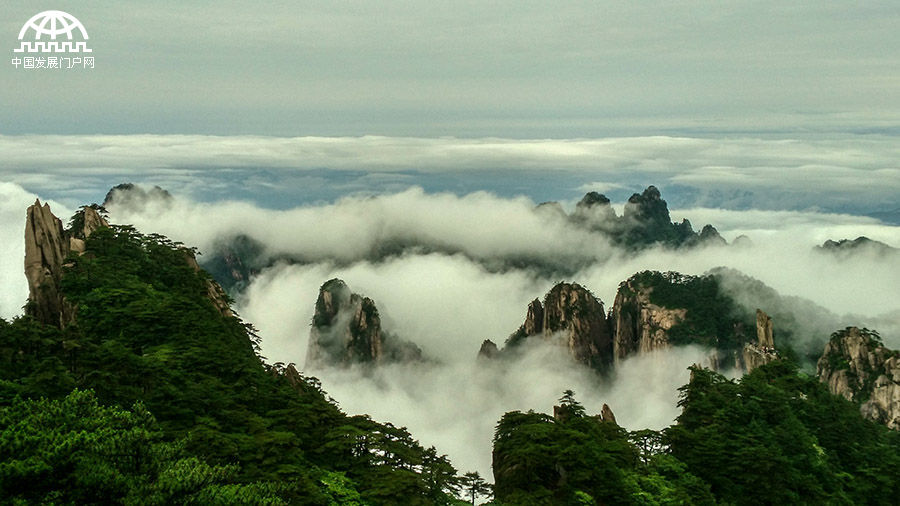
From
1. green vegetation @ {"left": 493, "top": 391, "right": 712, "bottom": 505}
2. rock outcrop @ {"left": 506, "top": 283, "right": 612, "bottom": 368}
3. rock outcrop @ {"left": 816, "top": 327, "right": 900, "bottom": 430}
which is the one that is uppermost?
green vegetation @ {"left": 493, "top": 391, "right": 712, "bottom": 505}

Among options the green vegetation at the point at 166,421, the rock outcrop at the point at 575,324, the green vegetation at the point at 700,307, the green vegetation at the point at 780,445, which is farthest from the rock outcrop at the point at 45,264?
the green vegetation at the point at 700,307

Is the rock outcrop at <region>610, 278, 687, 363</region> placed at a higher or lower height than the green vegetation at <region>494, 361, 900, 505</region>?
lower

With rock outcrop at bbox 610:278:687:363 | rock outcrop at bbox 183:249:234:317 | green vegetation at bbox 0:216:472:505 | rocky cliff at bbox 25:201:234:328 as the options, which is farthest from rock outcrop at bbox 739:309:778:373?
rocky cliff at bbox 25:201:234:328

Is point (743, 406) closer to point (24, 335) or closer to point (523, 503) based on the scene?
point (523, 503)

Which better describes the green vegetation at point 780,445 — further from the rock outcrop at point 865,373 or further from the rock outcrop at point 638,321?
the rock outcrop at point 638,321

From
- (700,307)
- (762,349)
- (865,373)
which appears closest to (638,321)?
(700,307)

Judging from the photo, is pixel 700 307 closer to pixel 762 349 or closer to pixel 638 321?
pixel 638 321

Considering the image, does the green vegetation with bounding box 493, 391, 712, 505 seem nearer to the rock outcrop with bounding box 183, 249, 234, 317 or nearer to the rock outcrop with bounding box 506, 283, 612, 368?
the rock outcrop with bounding box 183, 249, 234, 317
